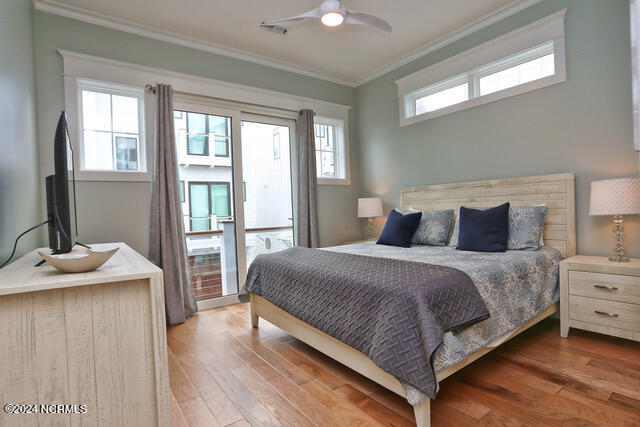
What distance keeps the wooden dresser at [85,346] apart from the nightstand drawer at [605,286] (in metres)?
2.77

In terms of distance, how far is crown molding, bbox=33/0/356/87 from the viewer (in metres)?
2.84

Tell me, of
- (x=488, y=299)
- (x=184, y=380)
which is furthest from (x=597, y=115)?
(x=184, y=380)

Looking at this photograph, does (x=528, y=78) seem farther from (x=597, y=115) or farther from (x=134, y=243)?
(x=134, y=243)

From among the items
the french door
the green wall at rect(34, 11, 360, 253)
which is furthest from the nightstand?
the green wall at rect(34, 11, 360, 253)

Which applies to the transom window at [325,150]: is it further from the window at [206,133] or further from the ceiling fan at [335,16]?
the ceiling fan at [335,16]

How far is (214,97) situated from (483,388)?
356 cm

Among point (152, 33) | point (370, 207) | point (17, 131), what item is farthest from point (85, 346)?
point (370, 207)

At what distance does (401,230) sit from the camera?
132 inches

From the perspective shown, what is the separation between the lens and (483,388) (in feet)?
6.15

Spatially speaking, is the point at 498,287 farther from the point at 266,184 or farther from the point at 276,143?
the point at 276,143

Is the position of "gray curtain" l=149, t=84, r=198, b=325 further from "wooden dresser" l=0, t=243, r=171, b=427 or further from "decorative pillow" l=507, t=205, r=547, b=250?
"decorative pillow" l=507, t=205, r=547, b=250

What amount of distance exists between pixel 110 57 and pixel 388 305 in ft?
11.0

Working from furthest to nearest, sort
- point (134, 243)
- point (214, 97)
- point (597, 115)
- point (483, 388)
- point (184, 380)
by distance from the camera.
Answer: point (214, 97) < point (134, 243) < point (597, 115) < point (184, 380) < point (483, 388)

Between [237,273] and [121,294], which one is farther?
[237,273]
